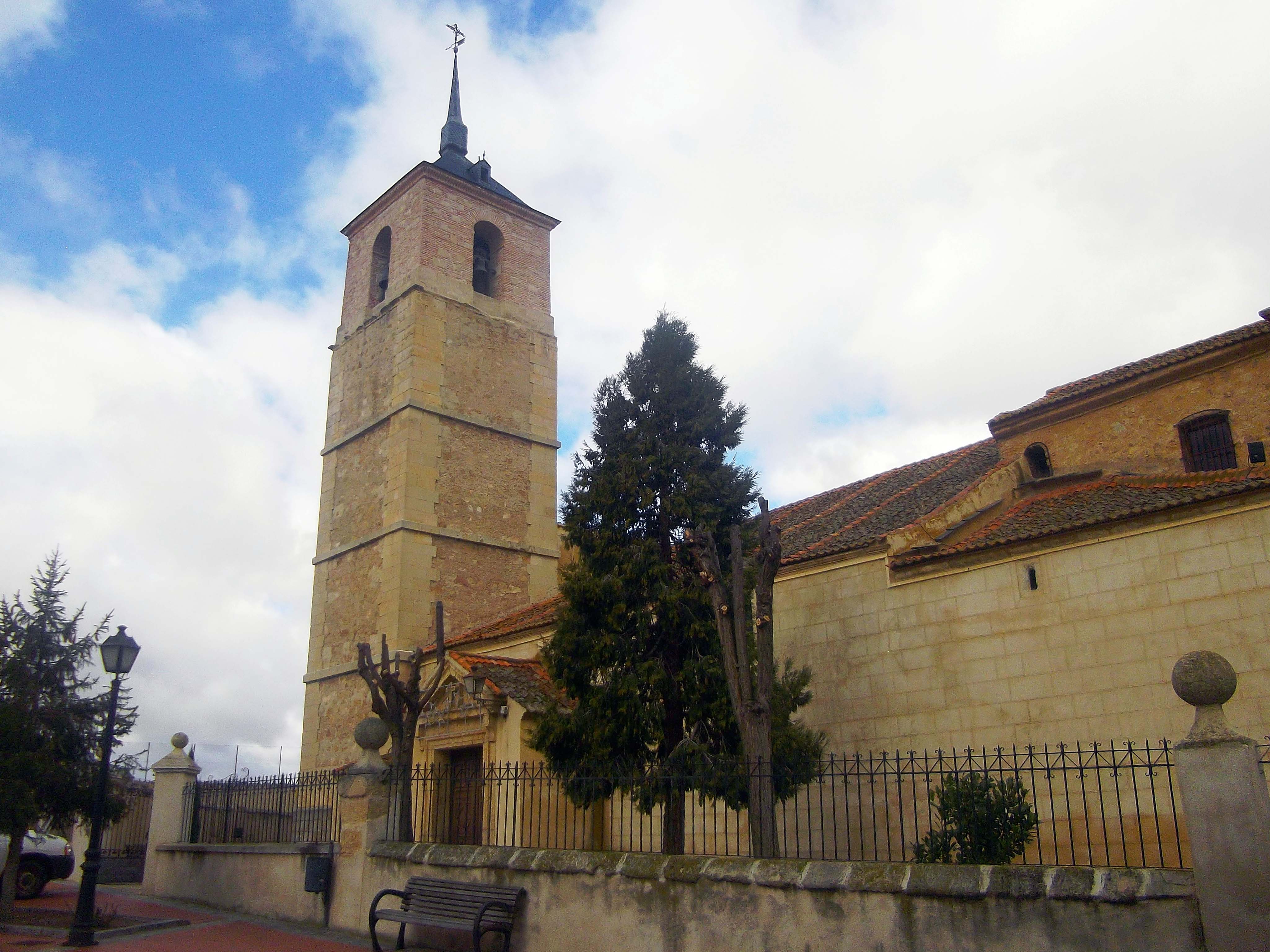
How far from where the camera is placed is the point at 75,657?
1355 centimetres

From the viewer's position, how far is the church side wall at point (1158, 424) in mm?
14555

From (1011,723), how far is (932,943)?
6208mm

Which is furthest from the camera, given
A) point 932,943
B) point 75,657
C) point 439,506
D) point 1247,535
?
point 439,506

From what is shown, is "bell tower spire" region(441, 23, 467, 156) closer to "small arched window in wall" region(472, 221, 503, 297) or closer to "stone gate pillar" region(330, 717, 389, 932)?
"small arched window in wall" region(472, 221, 503, 297)

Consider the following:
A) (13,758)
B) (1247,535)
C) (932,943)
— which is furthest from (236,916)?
(1247,535)

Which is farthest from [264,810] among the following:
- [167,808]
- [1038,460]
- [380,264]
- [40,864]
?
[380,264]

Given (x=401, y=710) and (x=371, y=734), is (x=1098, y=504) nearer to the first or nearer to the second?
(x=401, y=710)

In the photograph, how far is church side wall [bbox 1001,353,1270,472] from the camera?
47.8 feet

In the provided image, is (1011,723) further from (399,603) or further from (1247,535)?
(399,603)

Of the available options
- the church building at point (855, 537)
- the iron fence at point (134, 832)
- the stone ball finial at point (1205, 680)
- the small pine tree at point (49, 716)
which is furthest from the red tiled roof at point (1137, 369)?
the iron fence at point (134, 832)

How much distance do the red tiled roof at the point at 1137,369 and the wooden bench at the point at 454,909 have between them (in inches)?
450

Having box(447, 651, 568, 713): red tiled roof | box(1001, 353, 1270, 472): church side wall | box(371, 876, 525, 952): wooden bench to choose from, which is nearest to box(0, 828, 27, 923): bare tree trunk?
box(371, 876, 525, 952): wooden bench

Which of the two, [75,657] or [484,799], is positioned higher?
[75,657]

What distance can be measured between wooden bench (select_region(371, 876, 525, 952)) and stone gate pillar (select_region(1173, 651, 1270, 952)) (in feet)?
19.0
